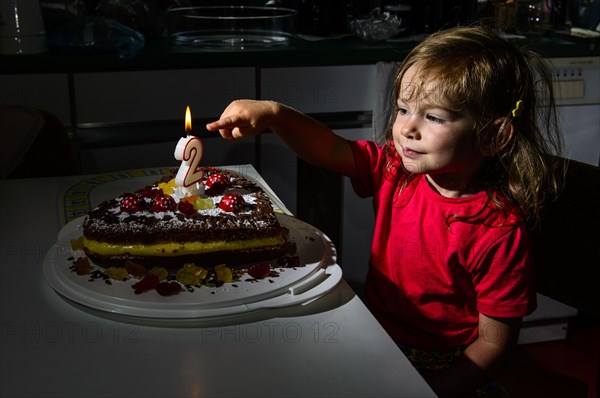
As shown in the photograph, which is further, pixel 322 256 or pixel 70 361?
pixel 322 256

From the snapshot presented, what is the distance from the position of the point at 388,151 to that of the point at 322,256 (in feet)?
1.33

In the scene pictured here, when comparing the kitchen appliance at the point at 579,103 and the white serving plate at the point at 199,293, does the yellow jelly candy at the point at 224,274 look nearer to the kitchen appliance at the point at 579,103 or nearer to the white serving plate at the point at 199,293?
the white serving plate at the point at 199,293

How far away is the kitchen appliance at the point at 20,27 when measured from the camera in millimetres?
1943

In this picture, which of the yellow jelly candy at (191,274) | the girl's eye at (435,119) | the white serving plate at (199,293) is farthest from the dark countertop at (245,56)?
the yellow jelly candy at (191,274)

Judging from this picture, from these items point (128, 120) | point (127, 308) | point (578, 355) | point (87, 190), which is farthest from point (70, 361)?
point (578, 355)

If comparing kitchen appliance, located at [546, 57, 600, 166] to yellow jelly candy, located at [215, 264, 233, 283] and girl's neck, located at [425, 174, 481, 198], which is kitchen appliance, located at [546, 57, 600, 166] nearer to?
girl's neck, located at [425, 174, 481, 198]

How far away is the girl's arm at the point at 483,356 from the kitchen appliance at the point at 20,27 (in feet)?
4.79

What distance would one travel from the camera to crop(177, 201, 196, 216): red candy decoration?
1040mm

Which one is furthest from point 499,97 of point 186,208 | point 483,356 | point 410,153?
point 186,208

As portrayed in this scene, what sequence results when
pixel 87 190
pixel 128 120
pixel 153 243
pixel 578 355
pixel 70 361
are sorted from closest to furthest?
pixel 70 361 < pixel 153 243 < pixel 87 190 < pixel 128 120 < pixel 578 355

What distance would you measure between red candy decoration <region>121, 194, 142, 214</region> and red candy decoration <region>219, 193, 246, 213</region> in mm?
122

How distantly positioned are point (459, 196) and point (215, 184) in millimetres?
423

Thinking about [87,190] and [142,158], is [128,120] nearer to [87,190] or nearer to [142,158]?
[142,158]

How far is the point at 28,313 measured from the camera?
2.96ft
